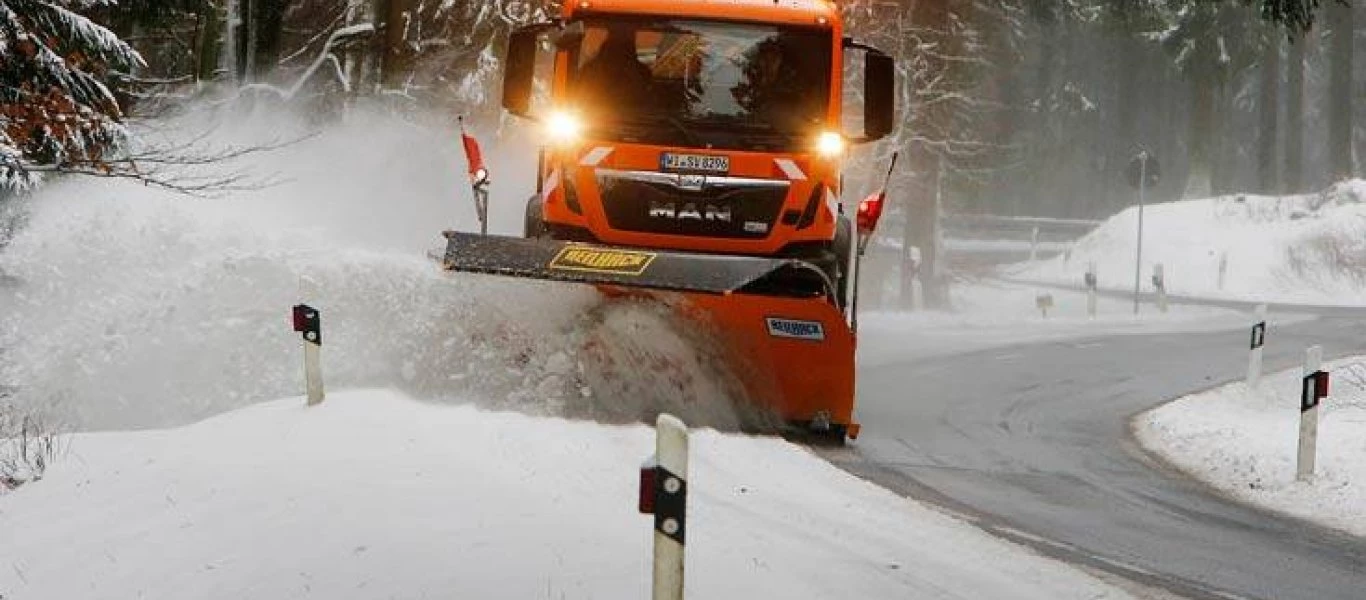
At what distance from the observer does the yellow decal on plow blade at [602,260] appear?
9492mm

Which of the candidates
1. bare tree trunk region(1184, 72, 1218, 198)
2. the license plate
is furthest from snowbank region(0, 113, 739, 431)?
bare tree trunk region(1184, 72, 1218, 198)

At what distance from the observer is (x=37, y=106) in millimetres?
10109

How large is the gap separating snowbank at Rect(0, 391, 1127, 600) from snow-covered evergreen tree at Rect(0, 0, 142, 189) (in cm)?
232

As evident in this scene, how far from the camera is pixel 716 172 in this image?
1023 centimetres

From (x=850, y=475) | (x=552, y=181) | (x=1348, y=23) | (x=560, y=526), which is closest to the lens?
(x=560, y=526)

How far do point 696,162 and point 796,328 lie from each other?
1.39 meters

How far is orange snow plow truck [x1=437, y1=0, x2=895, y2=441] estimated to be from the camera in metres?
9.87

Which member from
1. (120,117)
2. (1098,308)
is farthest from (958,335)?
(120,117)

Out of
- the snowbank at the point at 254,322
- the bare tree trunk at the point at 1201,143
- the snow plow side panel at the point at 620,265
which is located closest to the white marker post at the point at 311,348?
the snowbank at the point at 254,322

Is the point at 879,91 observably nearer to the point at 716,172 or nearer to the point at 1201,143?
the point at 716,172

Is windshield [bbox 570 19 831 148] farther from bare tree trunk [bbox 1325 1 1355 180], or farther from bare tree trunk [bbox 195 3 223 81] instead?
bare tree trunk [bbox 1325 1 1355 180]

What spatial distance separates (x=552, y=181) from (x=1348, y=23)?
148ft

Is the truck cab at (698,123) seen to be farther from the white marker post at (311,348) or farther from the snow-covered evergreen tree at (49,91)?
the snow-covered evergreen tree at (49,91)

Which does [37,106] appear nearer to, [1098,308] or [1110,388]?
[1110,388]
